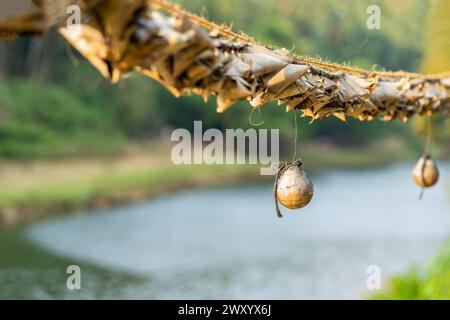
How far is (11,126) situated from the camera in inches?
632

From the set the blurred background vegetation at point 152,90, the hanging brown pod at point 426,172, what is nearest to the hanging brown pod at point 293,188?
the hanging brown pod at point 426,172

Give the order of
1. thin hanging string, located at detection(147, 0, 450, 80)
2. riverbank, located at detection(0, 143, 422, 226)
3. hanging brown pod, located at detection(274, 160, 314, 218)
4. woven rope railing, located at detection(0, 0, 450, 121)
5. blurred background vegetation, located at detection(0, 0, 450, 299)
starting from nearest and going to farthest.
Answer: woven rope railing, located at detection(0, 0, 450, 121), thin hanging string, located at detection(147, 0, 450, 80), hanging brown pod, located at detection(274, 160, 314, 218), riverbank, located at detection(0, 143, 422, 226), blurred background vegetation, located at detection(0, 0, 450, 299)

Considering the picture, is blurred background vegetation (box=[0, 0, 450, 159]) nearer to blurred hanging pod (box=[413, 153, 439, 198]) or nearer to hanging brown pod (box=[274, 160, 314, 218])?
blurred hanging pod (box=[413, 153, 439, 198])

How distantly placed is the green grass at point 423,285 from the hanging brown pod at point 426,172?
4.96ft

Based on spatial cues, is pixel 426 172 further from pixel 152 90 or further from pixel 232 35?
pixel 152 90

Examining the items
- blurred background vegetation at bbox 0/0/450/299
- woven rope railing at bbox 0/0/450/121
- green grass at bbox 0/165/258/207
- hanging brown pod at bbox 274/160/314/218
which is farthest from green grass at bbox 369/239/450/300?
green grass at bbox 0/165/258/207

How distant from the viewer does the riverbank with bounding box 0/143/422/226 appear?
12516mm

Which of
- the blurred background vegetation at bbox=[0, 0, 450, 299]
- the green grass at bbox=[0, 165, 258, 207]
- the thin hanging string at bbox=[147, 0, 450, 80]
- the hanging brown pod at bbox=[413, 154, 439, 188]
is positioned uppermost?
the blurred background vegetation at bbox=[0, 0, 450, 299]

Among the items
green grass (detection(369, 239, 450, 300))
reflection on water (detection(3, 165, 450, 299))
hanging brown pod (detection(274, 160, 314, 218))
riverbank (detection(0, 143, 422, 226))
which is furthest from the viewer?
riverbank (detection(0, 143, 422, 226))

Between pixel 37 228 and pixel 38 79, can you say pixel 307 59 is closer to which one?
pixel 37 228

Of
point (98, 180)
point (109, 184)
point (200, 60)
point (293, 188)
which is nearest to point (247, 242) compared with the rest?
point (109, 184)

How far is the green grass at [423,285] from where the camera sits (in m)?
5.07

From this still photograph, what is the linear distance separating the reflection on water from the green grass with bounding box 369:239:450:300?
1.29m

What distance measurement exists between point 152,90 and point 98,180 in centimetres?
611
